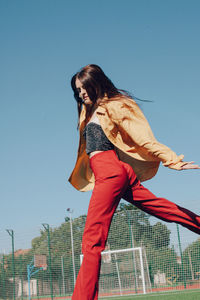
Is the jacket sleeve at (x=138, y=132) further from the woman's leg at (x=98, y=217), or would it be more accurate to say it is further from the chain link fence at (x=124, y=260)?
the chain link fence at (x=124, y=260)

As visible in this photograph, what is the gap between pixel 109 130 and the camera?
9.40 ft

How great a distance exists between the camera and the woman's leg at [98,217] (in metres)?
2.46

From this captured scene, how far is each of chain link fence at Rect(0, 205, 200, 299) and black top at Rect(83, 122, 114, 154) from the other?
9.36 m

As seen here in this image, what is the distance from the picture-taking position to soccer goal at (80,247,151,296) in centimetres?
1308

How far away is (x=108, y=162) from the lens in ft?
8.97

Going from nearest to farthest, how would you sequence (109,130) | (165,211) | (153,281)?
(165,211)
(109,130)
(153,281)

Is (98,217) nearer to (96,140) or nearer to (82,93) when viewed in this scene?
(96,140)

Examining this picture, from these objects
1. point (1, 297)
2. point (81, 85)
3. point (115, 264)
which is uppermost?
point (81, 85)

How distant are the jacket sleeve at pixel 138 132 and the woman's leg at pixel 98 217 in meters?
0.22

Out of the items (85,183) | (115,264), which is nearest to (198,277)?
(115,264)

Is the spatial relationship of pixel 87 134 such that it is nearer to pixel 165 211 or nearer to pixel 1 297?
pixel 165 211

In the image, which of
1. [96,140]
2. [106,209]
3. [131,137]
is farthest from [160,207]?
[96,140]

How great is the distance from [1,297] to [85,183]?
12619 millimetres

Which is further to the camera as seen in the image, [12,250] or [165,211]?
[12,250]
